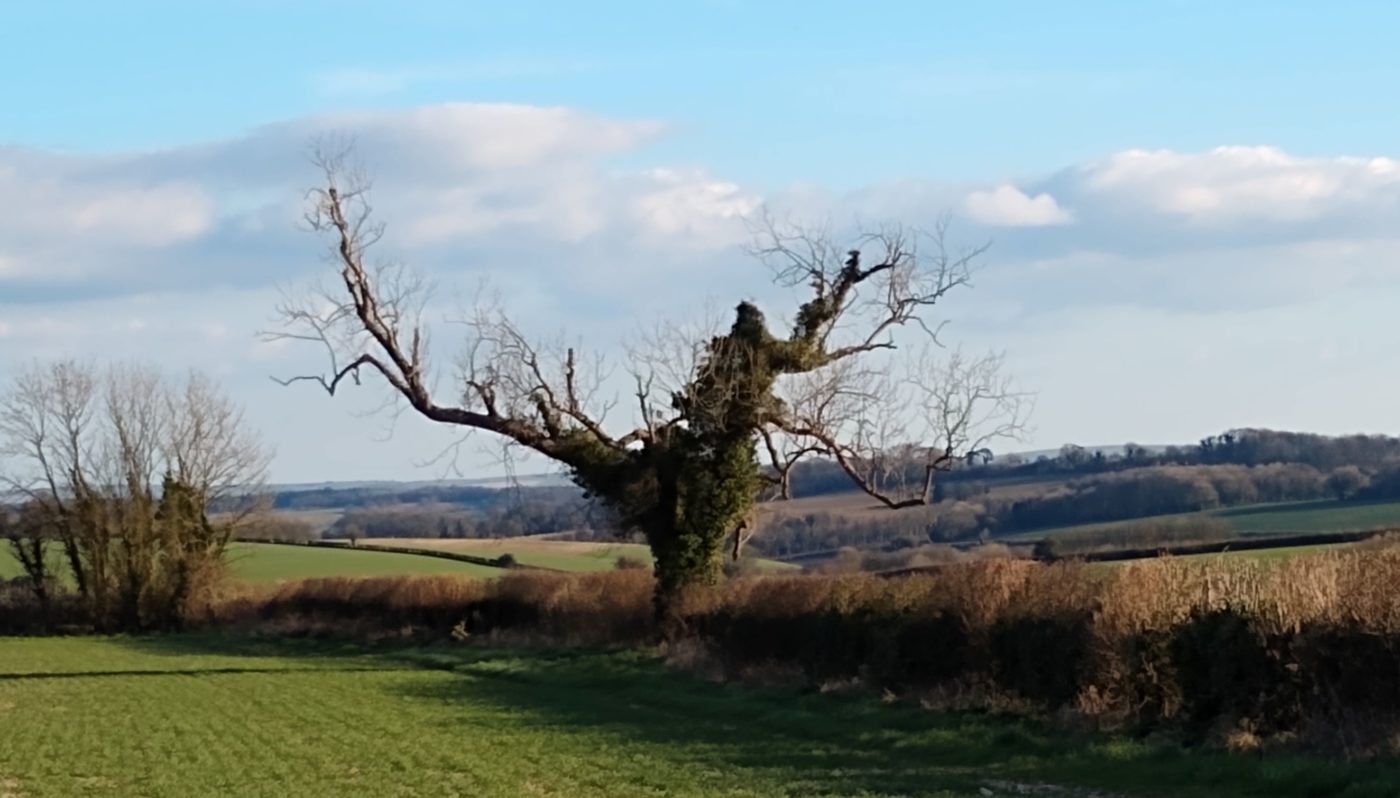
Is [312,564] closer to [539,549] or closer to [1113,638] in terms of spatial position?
[539,549]

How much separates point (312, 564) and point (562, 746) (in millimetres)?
57964

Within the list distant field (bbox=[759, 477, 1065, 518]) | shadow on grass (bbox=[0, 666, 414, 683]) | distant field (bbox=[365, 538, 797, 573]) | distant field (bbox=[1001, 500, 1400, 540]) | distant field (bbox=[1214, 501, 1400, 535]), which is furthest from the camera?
distant field (bbox=[759, 477, 1065, 518])

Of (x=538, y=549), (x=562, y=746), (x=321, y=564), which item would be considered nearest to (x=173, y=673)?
(x=562, y=746)

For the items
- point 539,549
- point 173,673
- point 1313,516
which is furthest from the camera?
point 539,549

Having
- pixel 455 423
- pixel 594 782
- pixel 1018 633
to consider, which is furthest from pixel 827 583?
pixel 594 782

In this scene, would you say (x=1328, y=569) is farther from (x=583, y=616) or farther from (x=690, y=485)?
(x=583, y=616)

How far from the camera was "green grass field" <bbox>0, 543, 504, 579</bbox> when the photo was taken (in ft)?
227

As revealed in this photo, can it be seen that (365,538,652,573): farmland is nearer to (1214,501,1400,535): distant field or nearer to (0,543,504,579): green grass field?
(0,543,504,579): green grass field

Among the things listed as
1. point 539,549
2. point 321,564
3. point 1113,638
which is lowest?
point 1113,638

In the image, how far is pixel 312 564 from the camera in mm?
76938

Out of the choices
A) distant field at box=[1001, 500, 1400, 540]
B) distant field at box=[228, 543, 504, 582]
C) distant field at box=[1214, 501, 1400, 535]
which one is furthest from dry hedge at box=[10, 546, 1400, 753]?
distant field at box=[228, 543, 504, 582]

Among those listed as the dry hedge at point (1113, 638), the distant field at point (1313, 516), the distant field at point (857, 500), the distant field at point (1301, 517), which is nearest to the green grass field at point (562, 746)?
the dry hedge at point (1113, 638)

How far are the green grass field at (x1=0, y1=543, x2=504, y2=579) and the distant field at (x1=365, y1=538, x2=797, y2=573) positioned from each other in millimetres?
2675

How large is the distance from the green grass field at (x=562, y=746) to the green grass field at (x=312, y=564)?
3364 cm
